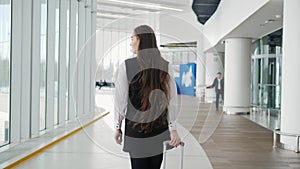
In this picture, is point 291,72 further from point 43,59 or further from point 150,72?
point 150,72

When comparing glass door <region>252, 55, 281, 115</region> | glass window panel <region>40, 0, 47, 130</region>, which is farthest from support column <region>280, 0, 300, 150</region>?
glass door <region>252, 55, 281, 115</region>

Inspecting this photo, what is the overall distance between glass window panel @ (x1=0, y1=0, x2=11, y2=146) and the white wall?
4.76 meters

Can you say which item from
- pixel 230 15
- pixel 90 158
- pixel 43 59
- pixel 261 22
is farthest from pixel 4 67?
pixel 230 15

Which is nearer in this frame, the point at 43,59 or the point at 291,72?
the point at 291,72

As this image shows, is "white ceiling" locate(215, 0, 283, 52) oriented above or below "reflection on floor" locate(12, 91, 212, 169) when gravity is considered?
above

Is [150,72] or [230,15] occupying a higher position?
[230,15]

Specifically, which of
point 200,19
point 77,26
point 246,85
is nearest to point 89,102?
point 77,26

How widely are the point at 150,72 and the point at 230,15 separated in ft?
39.6

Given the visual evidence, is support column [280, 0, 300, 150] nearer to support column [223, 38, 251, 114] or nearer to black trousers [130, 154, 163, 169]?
black trousers [130, 154, 163, 169]

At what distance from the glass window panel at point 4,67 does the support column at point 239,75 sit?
1005cm

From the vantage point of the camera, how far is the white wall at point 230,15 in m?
10.4

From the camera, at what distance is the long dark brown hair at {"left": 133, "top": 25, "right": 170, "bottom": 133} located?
2400 millimetres

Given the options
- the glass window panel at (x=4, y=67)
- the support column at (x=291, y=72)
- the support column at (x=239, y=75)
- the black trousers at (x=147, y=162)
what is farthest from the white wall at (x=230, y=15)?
the black trousers at (x=147, y=162)

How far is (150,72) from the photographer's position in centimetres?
241
